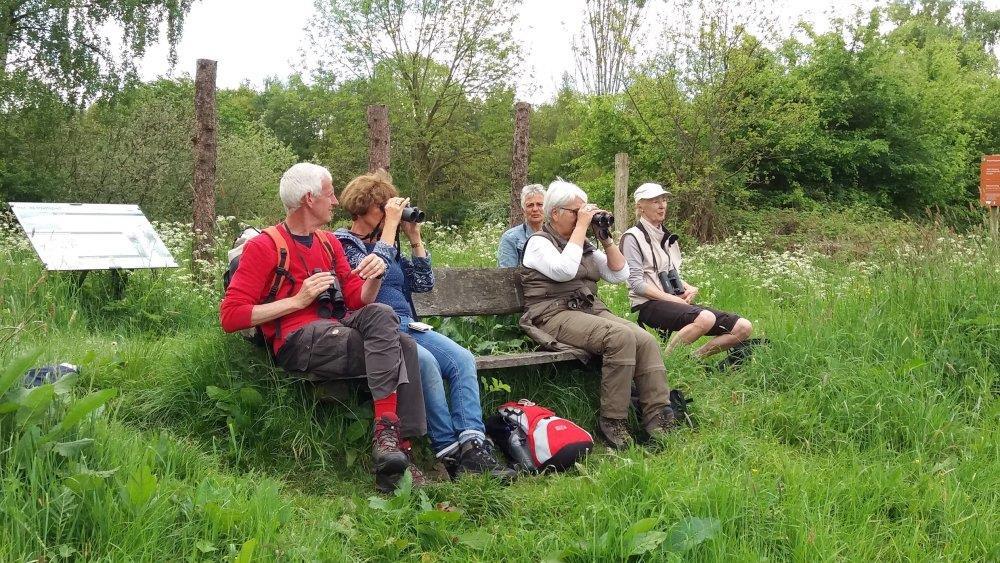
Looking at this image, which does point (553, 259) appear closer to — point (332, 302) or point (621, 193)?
point (332, 302)

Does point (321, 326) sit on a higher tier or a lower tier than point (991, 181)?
lower

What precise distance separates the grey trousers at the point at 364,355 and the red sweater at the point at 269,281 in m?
0.11

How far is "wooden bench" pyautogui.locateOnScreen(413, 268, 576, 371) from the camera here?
4676 mm

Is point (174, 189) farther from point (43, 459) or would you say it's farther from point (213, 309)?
point (43, 459)

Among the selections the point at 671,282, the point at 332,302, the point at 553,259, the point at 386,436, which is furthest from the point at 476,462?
the point at 671,282

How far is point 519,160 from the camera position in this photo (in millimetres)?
10172

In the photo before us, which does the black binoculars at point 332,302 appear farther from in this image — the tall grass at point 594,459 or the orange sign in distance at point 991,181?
the orange sign in distance at point 991,181

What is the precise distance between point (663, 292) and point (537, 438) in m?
1.92

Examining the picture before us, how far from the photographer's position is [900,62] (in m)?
17.9

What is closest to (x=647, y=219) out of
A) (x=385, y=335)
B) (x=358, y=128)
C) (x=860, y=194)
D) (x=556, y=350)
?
(x=556, y=350)

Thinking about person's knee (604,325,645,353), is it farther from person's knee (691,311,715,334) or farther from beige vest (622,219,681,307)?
beige vest (622,219,681,307)

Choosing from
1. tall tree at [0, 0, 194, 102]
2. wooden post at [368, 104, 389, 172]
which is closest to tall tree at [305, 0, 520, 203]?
tall tree at [0, 0, 194, 102]

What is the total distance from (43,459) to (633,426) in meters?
2.96

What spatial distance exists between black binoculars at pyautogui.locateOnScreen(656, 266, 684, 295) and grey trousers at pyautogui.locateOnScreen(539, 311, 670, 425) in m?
1.06
